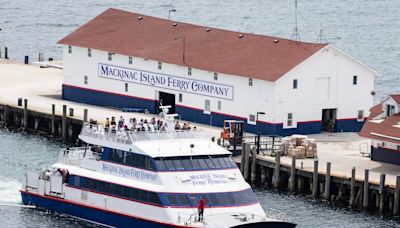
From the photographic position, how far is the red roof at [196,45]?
11700cm

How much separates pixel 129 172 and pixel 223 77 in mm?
25858

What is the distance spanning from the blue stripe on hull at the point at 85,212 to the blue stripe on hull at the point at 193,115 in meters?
→ 21.1

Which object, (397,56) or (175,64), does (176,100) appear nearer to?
(175,64)

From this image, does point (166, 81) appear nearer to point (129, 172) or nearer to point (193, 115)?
point (193, 115)

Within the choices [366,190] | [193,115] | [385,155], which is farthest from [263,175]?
[193,115]

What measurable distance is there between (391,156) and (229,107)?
48.9 feet

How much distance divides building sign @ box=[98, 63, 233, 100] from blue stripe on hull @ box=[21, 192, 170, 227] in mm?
22230

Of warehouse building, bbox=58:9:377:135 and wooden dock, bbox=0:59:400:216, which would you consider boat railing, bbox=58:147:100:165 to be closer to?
warehouse building, bbox=58:9:377:135

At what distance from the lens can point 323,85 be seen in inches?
4609

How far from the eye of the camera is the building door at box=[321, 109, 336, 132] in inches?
4641

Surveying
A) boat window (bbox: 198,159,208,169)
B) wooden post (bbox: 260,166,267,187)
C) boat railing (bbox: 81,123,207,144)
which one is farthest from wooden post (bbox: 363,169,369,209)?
boat window (bbox: 198,159,208,169)

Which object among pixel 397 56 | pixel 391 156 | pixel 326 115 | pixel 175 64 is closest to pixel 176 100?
pixel 175 64

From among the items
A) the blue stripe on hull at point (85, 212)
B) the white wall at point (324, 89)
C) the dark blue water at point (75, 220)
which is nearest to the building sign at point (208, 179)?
the blue stripe on hull at point (85, 212)

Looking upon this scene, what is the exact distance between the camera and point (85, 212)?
95.5 metres
